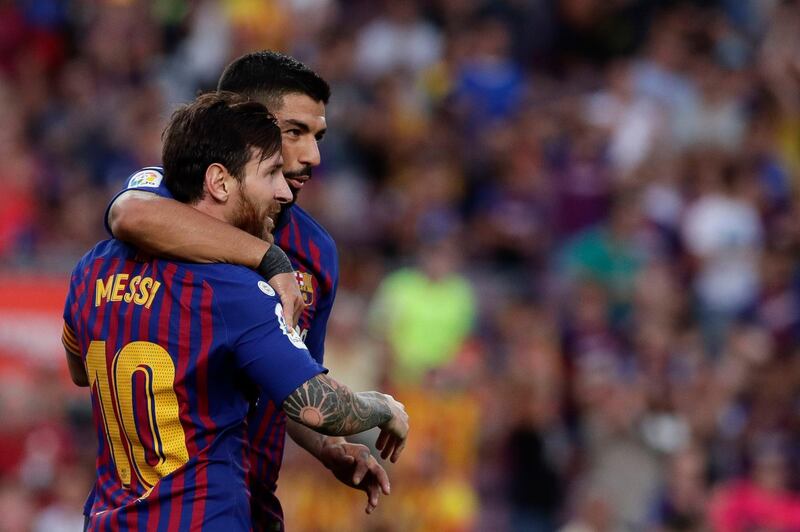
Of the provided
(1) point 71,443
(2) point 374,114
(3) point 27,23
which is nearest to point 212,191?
(1) point 71,443

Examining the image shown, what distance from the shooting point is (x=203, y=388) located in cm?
376

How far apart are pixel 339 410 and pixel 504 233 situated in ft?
22.9

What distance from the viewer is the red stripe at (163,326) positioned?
3.72 meters

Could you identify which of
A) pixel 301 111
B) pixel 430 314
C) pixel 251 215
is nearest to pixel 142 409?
pixel 251 215

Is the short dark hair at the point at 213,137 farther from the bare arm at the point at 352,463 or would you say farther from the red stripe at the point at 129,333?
the bare arm at the point at 352,463

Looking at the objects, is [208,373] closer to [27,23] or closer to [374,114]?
[374,114]

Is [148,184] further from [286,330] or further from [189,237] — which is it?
[286,330]

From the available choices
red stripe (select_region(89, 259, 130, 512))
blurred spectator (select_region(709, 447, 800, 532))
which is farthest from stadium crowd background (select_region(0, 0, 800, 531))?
red stripe (select_region(89, 259, 130, 512))

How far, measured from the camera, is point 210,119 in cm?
378

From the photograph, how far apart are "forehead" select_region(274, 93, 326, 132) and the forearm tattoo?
0.93m

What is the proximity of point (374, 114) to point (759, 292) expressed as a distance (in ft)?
12.1

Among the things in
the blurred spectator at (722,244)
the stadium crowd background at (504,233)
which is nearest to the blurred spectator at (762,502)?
the stadium crowd background at (504,233)

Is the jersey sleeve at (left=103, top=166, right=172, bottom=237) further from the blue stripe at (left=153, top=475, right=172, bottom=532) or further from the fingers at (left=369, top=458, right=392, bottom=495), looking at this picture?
the fingers at (left=369, top=458, right=392, bottom=495)

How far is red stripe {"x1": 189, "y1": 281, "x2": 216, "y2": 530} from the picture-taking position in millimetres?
3707
